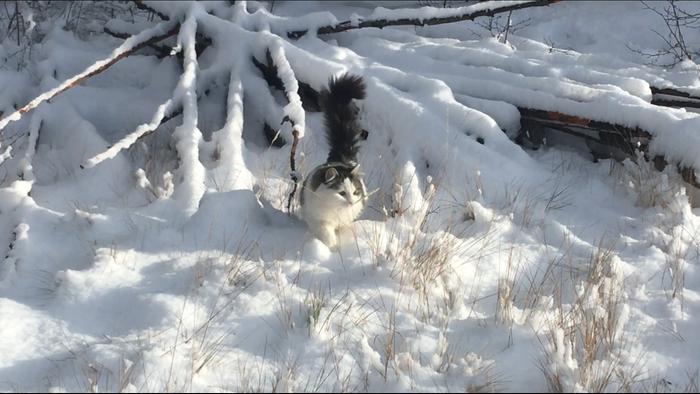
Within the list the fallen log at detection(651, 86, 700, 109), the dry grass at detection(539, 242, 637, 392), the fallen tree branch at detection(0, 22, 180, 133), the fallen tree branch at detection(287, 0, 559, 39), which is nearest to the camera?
A: the dry grass at detection(539, 242, 637, 392)

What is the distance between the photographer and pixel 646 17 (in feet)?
26.3

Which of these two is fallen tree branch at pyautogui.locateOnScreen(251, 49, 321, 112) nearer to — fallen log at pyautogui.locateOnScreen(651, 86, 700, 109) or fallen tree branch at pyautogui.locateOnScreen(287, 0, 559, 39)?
fallen tree branch at pyautogui.locateOnScreen(287, 0, 559, 39)

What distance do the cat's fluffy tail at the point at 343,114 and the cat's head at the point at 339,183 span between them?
0.28m

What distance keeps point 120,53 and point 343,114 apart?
6.80 feet

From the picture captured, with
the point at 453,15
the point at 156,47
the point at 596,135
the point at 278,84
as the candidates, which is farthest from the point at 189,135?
the point at 596,135

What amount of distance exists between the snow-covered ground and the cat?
0.46 feet

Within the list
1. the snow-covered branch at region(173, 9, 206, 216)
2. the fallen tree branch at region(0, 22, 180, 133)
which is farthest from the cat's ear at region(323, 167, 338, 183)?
the fallen tree branch at region(0, 22, 180, 133)

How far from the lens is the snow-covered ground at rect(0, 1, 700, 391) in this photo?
2838 millimetres

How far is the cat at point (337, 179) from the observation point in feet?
12.6

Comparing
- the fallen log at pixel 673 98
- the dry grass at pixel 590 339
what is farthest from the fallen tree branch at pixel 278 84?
the dry grass at pixel 590 339

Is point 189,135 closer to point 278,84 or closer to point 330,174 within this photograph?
point 330,174

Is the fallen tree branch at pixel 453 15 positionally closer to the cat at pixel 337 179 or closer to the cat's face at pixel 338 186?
the cat at pixel 337 179

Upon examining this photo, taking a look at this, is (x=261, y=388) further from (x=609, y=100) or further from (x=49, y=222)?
(x=609, y=100)

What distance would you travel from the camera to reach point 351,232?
155 inches
